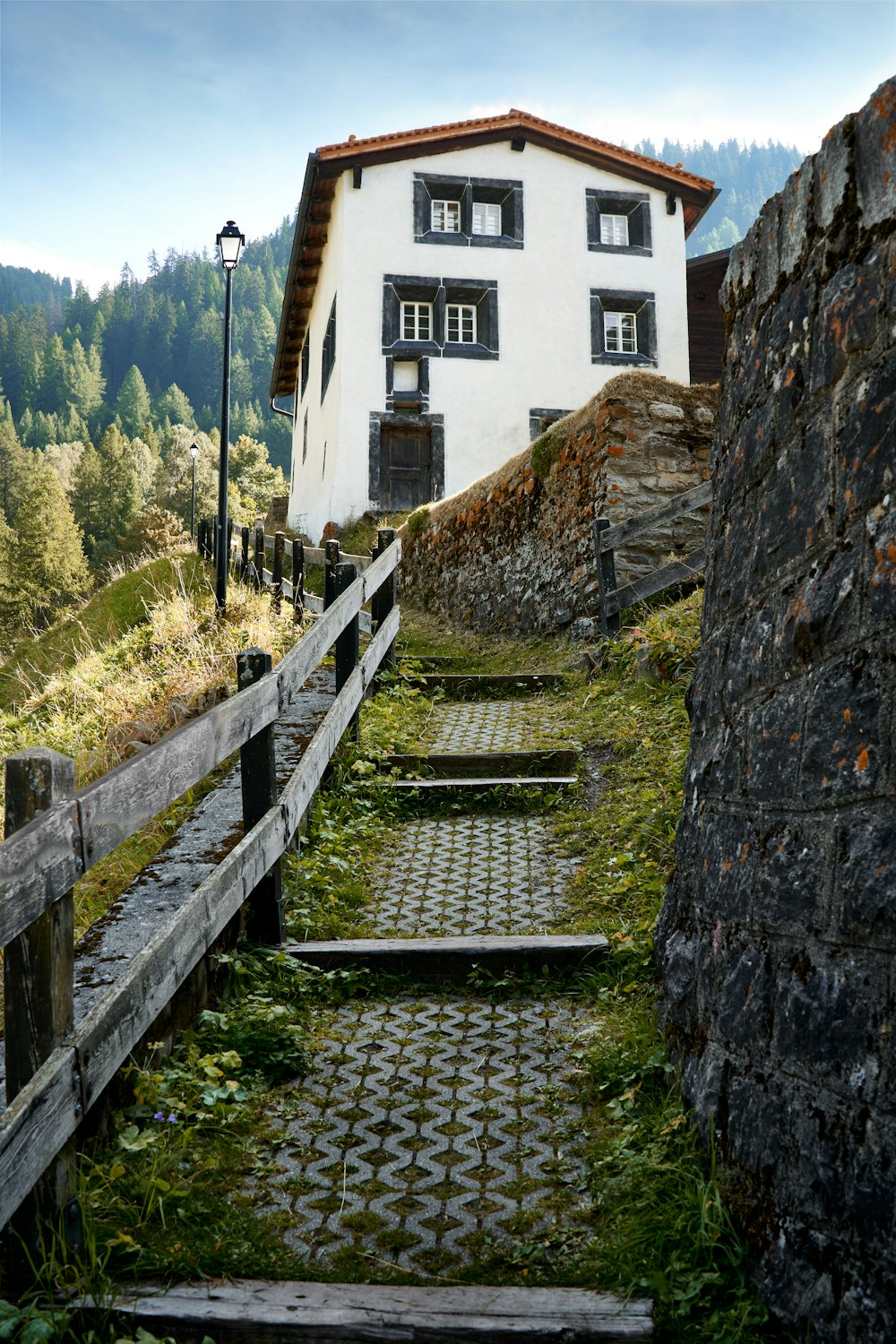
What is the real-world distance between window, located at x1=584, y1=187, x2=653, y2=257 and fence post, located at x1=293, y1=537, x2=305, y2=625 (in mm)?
13629

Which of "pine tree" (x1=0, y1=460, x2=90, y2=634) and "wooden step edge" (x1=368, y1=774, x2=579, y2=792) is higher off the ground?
"pine tree" (x1=0, y1=460, x2=90, y2=634)

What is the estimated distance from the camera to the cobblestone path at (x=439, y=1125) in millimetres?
2477

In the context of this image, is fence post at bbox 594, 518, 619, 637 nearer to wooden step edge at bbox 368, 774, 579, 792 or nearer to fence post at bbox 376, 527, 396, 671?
fence post at bbox 376, 527, 396, 671

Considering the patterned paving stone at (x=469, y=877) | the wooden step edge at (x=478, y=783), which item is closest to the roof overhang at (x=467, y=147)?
A: the wooden step edge at (x=478, y=783)

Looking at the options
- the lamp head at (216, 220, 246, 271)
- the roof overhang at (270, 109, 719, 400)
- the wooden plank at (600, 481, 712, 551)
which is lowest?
the wooden plank at (600, 481, 712, 551)

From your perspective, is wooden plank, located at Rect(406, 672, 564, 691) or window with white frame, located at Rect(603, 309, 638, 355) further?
window with white frame, located at Rect(603, 309, 638, 355)

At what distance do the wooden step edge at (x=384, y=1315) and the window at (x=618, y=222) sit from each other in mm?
21438


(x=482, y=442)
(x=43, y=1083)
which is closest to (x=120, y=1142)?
(x=43, y=1083)

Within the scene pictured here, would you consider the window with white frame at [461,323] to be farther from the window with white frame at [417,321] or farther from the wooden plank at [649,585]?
the wooden plank at [649,585]

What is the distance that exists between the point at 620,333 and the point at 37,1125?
840 inches

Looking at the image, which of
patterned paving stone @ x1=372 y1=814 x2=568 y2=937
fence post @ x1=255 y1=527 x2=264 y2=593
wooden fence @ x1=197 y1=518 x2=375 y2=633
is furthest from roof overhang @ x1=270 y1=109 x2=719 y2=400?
patterned paving stone @ x1=372 y1=814 x2=568 y2=937

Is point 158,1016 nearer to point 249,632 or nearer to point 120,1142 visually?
point 120,1142

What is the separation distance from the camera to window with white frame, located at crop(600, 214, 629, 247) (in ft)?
70.6

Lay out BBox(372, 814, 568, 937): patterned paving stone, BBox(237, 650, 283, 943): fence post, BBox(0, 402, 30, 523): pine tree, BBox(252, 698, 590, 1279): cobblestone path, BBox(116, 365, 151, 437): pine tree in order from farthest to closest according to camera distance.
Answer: BBox(116, 365, 151, 437): pine tree
BBox(0, 402, 30, 523): pine tree
BBox(372, 814, 568, 937): patterned paving stone
BBox(237, 650, 283, 943): fence post
BBox(252, 698, 590, 1279): cobblestone path
